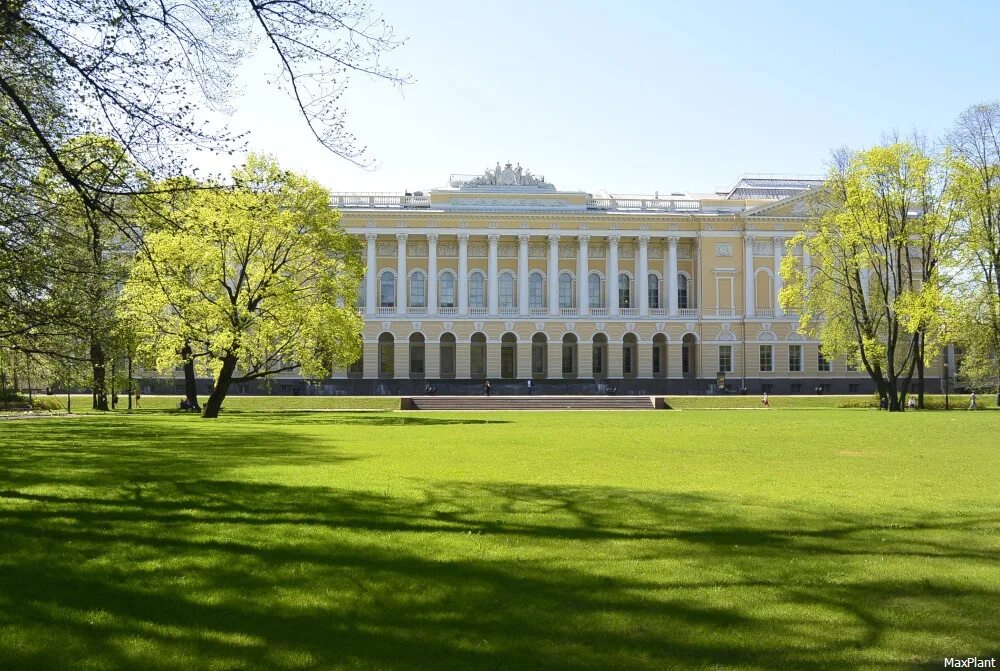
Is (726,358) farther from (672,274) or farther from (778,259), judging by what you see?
(778,259)

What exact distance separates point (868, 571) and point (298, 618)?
178 inches

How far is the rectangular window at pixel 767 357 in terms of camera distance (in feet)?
230

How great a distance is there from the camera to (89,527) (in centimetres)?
830

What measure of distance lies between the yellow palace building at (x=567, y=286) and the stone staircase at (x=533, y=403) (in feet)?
45.5

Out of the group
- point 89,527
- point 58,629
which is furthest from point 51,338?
point 58,629

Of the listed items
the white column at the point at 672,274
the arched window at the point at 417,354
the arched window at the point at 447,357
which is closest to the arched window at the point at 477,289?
the arched window at the point at 447,357

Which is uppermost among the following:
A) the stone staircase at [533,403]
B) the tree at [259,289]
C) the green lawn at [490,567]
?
the tree at [259,289]

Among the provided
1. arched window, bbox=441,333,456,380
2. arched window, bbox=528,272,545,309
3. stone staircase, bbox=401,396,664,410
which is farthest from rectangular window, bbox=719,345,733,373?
arched window, bbox=441,333,456,380

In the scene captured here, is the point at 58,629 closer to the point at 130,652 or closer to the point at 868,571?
the point at 130,652

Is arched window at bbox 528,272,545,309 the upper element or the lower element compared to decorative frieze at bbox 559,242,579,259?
lower

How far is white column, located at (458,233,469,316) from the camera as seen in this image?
70375 millimetres

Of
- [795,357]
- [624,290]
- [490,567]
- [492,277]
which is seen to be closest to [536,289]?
[492,277]

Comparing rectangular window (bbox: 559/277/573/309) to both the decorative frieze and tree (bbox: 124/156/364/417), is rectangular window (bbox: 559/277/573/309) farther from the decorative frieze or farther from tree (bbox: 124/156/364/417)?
tree (bbox: 124/156/364/417)

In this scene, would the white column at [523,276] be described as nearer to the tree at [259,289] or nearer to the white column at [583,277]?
the white column at [583,277]
